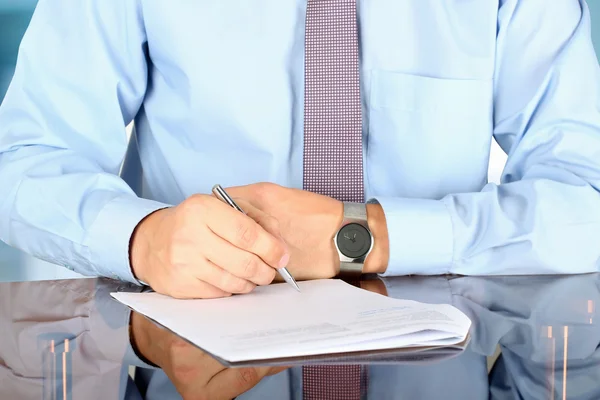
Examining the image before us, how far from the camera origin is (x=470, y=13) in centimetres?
131

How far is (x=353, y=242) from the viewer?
101cm

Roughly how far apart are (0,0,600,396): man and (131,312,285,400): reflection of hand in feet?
1.67

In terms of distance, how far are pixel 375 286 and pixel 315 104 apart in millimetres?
401

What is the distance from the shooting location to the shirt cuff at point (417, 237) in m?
1.05

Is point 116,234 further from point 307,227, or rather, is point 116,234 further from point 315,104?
point 315,104

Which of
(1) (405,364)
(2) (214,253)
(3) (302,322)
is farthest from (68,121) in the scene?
(1) (405,364)

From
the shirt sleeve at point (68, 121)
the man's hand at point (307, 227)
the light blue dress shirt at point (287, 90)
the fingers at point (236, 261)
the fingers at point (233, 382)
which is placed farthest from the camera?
the light blue dress shirt at point (287, 90)

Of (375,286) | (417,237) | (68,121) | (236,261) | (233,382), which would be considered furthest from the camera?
(68,121)

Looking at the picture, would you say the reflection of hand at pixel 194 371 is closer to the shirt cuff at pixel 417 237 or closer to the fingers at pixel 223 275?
the fingers at pixel 223 275

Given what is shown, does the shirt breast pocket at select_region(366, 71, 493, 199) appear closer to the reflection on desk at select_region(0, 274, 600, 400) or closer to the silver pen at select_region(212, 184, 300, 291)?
the reflection on desk at select_region(0, 274, 600, 400)

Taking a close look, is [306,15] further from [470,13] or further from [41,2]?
[41,2]

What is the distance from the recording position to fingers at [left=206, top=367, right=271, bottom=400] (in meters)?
0.52

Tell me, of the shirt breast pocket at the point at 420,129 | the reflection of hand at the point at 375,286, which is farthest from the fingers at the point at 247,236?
the shirt breast pocket at the point at 420,129

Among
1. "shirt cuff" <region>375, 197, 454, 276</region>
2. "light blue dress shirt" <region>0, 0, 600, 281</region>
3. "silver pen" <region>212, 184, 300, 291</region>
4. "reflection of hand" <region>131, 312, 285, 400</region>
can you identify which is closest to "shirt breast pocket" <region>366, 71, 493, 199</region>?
"light blue dress shirt" <region>0, 0, 600, 281</region>
